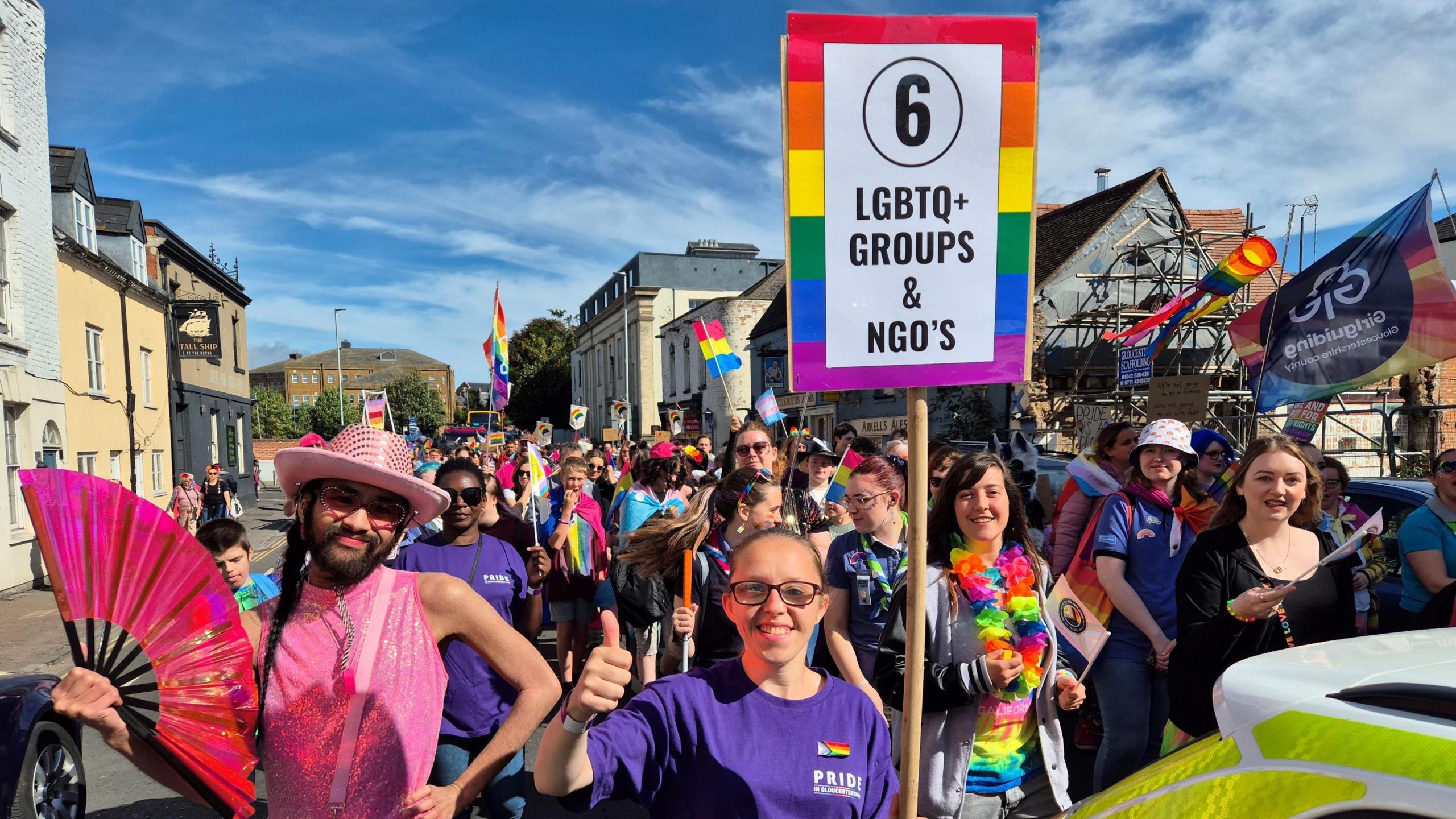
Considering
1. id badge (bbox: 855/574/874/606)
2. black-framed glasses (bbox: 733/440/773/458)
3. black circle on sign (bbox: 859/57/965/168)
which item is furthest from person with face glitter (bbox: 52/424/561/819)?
black-framed glasses (bbox: 733/440/773/458)

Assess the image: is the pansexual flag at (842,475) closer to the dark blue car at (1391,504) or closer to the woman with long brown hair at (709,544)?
the woman with long brown hair at (709,544)

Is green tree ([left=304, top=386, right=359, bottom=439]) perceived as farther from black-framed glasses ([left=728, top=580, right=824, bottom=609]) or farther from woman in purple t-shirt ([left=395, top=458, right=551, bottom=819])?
black-framed glasses ([left=728, top=580, right=824, bottom=609])

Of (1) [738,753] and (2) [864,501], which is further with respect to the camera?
(2) [864,501]

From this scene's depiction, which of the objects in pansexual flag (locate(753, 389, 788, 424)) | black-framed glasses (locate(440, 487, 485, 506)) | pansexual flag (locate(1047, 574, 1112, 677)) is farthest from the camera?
pansexual flag (locate(753, 389, 788, 424))

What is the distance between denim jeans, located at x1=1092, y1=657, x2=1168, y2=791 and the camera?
3.55 metres

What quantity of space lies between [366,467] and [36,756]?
3.35 m

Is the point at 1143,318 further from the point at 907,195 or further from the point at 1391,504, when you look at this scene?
the point at 907,195

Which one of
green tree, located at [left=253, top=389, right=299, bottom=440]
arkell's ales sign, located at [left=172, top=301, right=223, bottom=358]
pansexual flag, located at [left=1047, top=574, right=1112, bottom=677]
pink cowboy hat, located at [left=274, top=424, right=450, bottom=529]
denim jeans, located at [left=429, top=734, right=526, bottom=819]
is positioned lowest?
green tree, located at [left=253, top=389, right=299, bottom=440]

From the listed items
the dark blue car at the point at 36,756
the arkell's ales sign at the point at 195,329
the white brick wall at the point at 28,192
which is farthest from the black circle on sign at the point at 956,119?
the arkell's ales sign at the point at 195,329

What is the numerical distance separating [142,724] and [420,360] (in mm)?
129732

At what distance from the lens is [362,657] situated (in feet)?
6.21

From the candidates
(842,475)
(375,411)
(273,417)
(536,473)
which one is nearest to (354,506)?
(536,473)

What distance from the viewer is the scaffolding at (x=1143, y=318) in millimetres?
16625

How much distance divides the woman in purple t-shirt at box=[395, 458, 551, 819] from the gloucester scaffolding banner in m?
1.48
